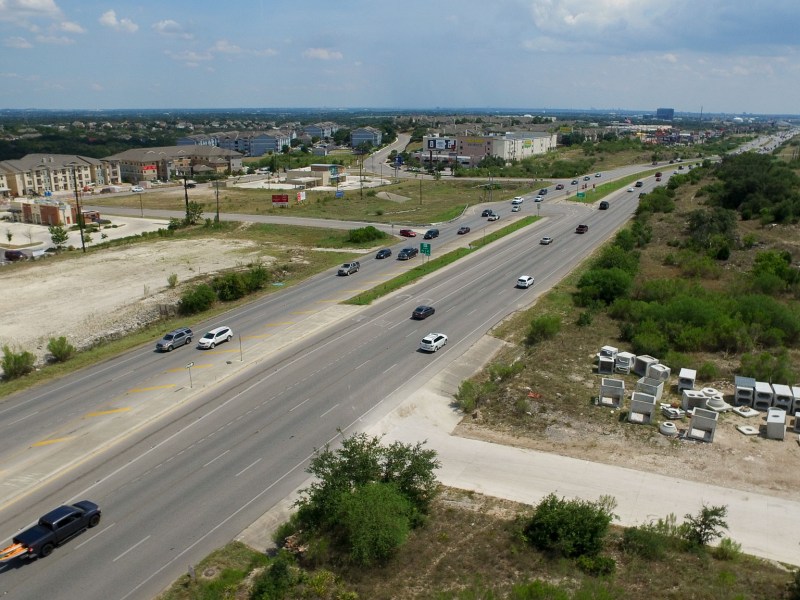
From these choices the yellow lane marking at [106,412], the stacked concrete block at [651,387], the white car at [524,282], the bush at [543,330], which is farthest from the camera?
the white car at [524,282]

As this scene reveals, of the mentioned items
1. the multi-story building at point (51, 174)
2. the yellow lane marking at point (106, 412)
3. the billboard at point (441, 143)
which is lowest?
the yellow lane marking at point (106, 412)

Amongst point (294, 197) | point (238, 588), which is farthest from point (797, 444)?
point (294, 197)

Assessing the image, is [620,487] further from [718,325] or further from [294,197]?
[294,197]

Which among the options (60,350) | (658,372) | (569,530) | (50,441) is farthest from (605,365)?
(60,350)

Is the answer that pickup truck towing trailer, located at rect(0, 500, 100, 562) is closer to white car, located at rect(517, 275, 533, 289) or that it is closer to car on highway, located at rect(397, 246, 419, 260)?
white car, located at rect(517, 275, 533, 289)

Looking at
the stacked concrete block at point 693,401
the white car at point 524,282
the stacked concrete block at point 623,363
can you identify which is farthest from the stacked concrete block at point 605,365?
the white car at point 524,282

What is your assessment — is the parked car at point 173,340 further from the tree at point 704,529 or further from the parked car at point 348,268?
the tree at point 704,529
